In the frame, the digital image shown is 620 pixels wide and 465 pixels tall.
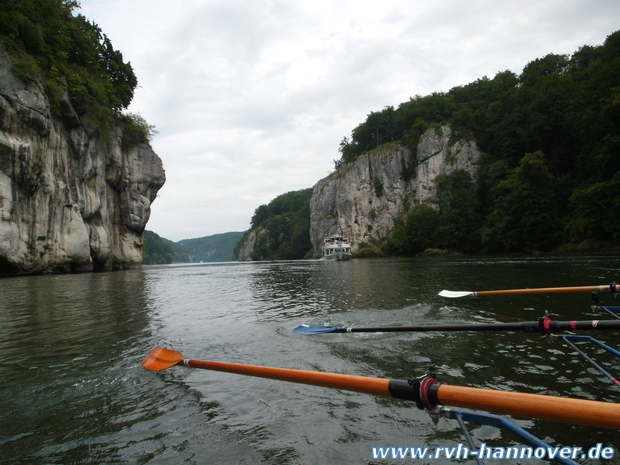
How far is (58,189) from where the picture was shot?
3092 centimetres

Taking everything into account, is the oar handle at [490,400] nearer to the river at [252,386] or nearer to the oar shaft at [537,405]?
the oar shaft at [537,405]

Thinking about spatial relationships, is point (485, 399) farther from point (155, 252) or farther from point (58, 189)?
point (155, 252)

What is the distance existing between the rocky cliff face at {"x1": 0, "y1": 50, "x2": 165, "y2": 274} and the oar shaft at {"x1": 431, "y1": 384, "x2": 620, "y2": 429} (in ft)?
104

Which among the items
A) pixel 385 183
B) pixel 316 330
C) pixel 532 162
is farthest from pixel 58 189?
pixel 385 183

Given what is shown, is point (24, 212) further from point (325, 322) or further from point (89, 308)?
point (325, 322)

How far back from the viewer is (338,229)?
318 feet

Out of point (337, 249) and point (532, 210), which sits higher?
point (532, 210)

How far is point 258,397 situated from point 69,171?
37798 mm

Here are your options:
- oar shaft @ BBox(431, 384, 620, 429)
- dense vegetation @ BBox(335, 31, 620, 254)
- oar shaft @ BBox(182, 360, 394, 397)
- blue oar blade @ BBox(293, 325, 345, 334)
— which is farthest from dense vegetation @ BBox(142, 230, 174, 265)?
oar shaft @ BBox(431, 384, 620, 429)

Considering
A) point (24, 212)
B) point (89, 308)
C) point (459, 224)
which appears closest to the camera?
point (89, 308)

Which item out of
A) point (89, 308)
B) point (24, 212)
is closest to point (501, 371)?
point (89, 308)

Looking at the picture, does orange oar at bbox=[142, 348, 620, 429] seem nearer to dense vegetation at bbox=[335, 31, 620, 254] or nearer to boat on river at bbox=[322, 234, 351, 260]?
dense vegetation at bbox=[335, 31, 620, 254]

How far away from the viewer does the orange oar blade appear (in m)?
5.69

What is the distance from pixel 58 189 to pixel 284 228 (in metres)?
114
